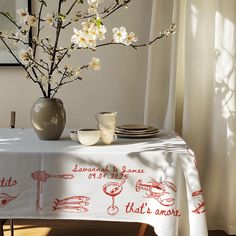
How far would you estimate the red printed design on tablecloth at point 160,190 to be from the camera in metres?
1.66

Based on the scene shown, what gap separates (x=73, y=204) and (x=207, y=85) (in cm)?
114

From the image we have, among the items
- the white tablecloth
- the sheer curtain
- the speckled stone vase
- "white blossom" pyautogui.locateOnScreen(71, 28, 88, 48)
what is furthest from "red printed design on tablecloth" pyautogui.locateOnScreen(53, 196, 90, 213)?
the sheer curtain

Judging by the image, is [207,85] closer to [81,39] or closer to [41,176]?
[81,39]

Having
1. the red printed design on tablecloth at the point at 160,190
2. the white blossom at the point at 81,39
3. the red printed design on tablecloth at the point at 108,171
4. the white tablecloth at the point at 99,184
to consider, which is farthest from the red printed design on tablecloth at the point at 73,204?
the white blossom at the point at 81,39

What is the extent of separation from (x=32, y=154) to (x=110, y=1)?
1292 millimetres

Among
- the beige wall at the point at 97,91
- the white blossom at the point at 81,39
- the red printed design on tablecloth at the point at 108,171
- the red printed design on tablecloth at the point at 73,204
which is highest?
the white blossom at the point at 81,39

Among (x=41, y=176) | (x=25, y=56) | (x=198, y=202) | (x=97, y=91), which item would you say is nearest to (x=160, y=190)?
(x=198, y=202)

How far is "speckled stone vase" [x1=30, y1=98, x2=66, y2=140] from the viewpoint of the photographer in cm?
192

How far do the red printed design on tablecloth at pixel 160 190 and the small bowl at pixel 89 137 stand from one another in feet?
0.95

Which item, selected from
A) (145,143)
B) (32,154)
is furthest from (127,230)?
(32,154)

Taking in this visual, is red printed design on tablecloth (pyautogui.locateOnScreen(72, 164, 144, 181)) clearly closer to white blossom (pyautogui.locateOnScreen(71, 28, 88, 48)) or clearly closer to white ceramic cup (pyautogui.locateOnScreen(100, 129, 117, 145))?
white ceramic cup (pyautogui.locateOnScreen(100, 129, 117, 145))

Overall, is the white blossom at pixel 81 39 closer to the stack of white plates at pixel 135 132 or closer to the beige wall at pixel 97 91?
the stack of white plates at pixel 135 132

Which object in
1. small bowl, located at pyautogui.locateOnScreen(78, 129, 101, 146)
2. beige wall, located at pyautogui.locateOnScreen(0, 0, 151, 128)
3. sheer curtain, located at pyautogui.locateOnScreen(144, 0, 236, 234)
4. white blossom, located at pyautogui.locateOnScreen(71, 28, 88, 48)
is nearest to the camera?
white blossom, located at pyautogui.locateOnScreen(71, 28, 88, 48)

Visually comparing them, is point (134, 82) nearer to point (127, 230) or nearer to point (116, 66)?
point (116, 66)
